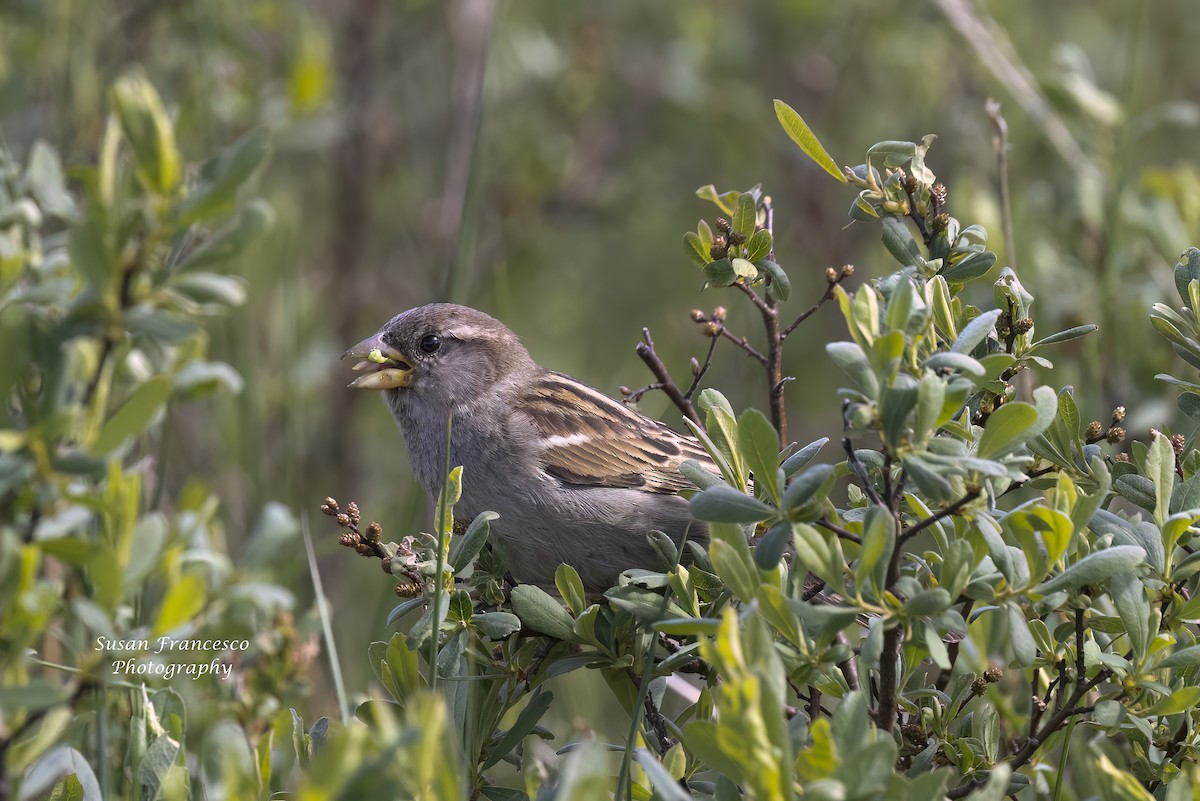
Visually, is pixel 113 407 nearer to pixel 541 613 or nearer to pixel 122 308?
pixel 122 308

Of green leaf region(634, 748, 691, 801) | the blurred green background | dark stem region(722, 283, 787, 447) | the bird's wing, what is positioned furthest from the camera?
the blurred green background

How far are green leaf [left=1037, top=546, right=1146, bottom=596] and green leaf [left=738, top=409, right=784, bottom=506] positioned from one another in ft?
1.02

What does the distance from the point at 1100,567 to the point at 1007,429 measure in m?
0.18

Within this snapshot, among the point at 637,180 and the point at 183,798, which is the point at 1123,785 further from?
the point at 637,180

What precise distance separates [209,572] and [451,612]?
0.58m

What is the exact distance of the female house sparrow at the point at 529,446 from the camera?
2.70 metres

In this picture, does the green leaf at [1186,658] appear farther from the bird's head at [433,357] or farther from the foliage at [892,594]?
the bird's head at [433,357]

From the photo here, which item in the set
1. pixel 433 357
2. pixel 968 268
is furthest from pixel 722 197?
pixel 433 357

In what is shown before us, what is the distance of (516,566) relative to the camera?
2.65 m

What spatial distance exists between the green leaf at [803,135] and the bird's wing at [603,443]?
117 cm

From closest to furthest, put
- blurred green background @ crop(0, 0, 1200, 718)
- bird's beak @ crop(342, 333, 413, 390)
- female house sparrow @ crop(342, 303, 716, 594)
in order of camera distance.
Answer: female house sparrow @ crop(342, 303, 716, 594) < bird's beak @ crop(342, 333, 413, 390) < blurred green background @ crop(0, 0, 1200, 718)

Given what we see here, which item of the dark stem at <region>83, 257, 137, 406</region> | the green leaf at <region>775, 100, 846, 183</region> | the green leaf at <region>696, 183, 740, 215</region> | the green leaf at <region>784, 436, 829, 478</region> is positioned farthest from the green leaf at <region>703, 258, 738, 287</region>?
the dark stem at <region>83, 257, 137, 406</region>

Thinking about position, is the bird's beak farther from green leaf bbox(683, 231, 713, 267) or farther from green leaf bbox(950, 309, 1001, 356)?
green leaf bbox(950, 309, 1001, 356)

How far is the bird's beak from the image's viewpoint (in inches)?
122
